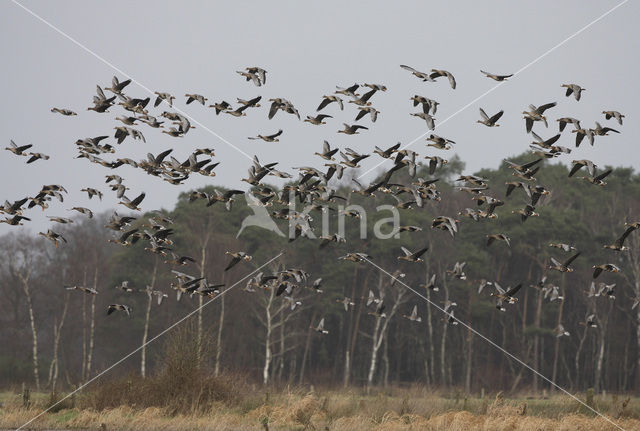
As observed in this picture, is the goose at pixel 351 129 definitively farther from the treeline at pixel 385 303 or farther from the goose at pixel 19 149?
the treeline at pixel 385 303

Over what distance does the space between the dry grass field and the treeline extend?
2768cm

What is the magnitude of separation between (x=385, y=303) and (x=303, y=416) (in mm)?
39201

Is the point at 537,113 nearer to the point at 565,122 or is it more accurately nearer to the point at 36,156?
the point at 565,122

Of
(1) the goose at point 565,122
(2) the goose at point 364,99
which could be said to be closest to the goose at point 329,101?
(2) the goose at point 364,99

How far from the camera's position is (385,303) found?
68.7 metres

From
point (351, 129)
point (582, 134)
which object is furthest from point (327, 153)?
point (582, 134)

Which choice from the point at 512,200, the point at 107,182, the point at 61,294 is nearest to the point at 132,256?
the point at 61,294

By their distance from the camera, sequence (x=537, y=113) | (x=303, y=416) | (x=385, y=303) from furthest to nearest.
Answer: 1. (x=385, y=303)
2. (x=303, y=416)
3. (x=537, y=113)

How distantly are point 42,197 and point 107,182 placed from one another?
7.24ft

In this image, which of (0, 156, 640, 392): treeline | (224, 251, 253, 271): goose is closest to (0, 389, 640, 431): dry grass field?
(224, 251, 253, 271): goose

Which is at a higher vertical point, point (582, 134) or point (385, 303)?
point (582, 134)

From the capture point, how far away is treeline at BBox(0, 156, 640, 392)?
6278 centimetres

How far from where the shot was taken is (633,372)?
212 ft

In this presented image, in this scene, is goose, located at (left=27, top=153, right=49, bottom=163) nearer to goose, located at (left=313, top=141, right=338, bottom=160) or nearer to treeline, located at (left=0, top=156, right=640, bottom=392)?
goose, located at (left=313, top=141, right=338, bottom=160)
